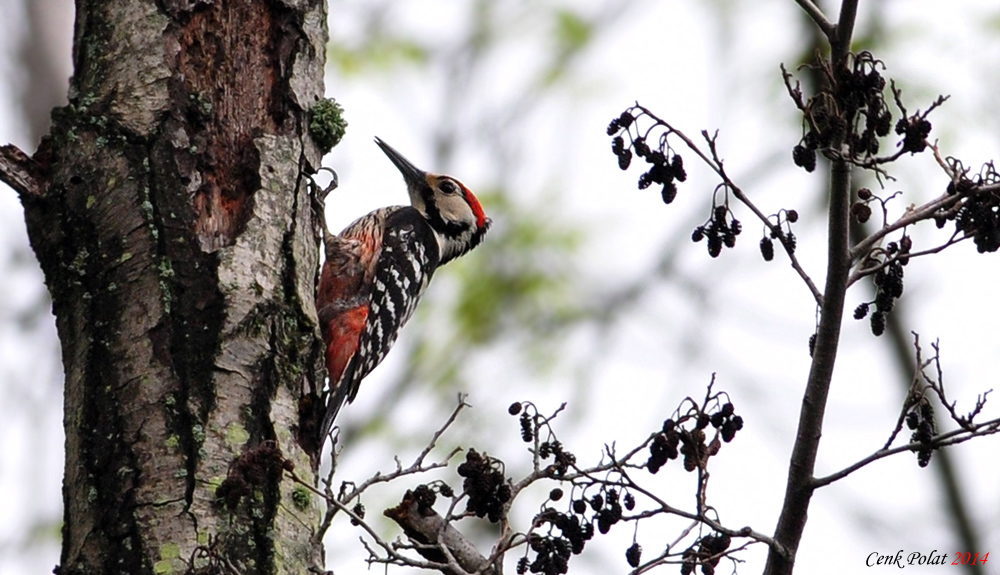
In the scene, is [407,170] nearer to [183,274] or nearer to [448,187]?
[448,187]

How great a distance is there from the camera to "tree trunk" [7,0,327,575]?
272cm

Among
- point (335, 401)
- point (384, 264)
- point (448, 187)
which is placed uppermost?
point (448, 187)

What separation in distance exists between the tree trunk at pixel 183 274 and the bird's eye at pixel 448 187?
3.05m

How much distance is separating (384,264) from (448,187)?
1.21 meters

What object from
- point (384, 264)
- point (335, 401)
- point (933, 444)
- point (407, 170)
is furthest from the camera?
point (407, 170)

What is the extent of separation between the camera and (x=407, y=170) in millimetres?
6652

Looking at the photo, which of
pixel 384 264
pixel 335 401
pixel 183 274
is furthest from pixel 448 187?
pixel 183 274

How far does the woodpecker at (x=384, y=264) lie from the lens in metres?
5.02

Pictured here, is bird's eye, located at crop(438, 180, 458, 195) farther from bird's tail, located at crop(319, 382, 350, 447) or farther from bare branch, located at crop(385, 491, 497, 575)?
bare branch, located at crop(385, 491, 497, 575)

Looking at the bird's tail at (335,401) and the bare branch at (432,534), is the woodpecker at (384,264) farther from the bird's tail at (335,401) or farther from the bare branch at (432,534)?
the bare branch at (432,534)

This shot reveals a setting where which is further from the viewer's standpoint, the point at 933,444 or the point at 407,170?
the point at 407,170

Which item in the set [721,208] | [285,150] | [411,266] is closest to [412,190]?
[411,266]

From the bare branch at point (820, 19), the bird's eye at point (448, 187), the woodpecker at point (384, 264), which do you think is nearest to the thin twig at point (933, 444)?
the bare branch at point (820, 19)

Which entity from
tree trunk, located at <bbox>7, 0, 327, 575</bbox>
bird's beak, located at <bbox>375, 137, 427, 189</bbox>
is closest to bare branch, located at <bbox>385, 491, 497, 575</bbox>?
tree trunk, located at <bbox>7, 0, 327, 575</bbox>
